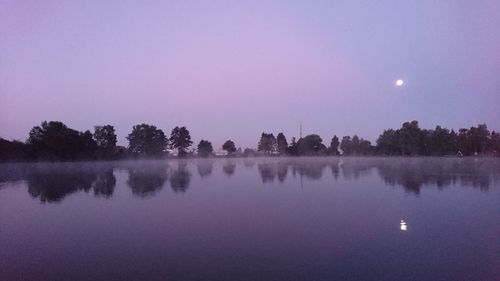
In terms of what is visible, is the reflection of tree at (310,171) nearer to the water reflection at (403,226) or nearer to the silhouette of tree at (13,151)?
the water reflection at (403,226)

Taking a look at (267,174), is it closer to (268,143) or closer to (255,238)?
(255,238)

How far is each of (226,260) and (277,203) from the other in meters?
12.3

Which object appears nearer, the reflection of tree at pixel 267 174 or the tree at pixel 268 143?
the reflection of tree at pixel 267 174

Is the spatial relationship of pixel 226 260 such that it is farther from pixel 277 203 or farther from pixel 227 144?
pixel 227 144

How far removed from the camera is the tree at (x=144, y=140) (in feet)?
468

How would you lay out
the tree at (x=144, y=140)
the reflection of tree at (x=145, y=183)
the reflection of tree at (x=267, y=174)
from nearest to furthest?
the reflection of tree at (x=145, y=183) → the reflection of tree at (x=267, y=174) → the tree at (x=144, y=140)

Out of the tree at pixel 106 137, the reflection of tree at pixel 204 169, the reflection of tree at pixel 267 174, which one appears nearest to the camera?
the reflection of tree at pixel 267 174

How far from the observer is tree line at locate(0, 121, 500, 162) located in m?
86.3

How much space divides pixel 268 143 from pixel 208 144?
29.7 meters

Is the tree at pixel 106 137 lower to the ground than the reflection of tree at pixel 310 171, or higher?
higher

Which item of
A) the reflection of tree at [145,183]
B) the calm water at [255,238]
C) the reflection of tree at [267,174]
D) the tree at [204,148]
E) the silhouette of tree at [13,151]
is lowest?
the calm water at [255,238]

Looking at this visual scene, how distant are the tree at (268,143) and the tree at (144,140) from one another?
52.2 m

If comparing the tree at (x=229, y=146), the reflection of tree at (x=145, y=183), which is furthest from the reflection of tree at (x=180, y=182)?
the tree at (x=229, y=146)

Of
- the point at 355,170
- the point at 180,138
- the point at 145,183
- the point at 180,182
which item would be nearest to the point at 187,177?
the point at 180,182
